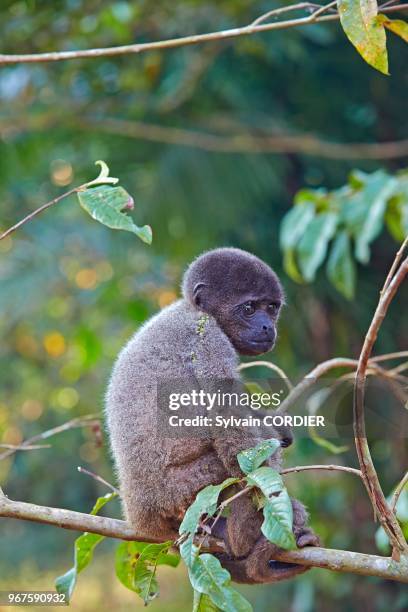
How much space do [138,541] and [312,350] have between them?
5476mm

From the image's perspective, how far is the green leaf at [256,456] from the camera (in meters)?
2.90

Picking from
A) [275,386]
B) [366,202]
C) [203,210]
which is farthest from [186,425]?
[203,210]

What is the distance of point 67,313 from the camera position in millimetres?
10781

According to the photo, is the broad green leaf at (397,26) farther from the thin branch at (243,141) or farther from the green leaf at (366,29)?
the thin branch at (243,141)

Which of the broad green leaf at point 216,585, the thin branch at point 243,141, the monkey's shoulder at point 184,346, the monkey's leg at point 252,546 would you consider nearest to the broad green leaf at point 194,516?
the broad green leaf at point 216,585

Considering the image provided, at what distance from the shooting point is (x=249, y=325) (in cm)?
412

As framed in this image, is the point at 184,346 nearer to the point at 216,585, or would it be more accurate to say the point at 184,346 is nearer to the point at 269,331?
the point at 269,331

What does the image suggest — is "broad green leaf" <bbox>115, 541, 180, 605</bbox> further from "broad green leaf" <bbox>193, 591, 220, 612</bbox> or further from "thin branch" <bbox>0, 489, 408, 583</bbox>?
"broad green leaf" <bbox>193, 591, 220, 612</bbox>

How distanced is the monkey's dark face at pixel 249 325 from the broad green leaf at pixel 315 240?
1.18 metres

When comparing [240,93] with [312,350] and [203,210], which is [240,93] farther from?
[312,350]

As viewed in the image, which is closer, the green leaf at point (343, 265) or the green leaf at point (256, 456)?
the green leaf at point (256, 456)

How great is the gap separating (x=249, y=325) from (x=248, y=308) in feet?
0.28

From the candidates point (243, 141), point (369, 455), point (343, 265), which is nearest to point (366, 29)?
point (369, 455)

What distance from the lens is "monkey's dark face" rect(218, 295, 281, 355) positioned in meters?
4.12
